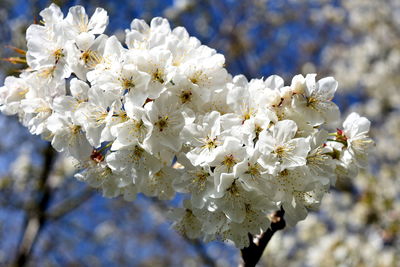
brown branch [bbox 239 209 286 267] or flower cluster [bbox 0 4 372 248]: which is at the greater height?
flower cluster [bbox 0 4 372 248]

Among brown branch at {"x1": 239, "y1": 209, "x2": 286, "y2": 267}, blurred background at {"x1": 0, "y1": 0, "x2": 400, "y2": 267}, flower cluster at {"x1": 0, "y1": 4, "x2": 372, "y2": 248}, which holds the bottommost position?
blurred background at {"x1": 0, "y1": 0, "x2": 400, "y2": 267}

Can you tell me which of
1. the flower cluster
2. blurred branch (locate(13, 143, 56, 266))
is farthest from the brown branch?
blurred branch (locate(13, 143, 56, 266))

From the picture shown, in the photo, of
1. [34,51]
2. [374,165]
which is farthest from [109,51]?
[374,165]

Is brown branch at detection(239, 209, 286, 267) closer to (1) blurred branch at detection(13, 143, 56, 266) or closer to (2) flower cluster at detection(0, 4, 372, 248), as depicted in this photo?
(2) flower cluster at detection(0, 4, 372, 248)

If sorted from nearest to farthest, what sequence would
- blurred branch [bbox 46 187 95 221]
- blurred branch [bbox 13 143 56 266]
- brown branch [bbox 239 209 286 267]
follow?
1. brown branch [bbox 239 209 286 267]
2. blurred branch [bbox 13 143 56 266]
3. blurred branch [bbox 46 187 95 221]

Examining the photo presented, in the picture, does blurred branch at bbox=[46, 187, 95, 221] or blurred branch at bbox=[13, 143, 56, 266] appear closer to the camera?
blurred branch at bbox=[13, 143, 56, 266]

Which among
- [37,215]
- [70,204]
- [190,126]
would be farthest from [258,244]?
[70,204]
